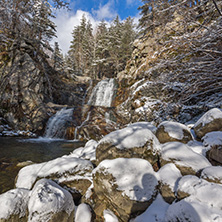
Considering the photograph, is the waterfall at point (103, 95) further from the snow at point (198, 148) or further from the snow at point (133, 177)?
the snow at point (133, 177)

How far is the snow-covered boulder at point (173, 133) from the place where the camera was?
9.93 ft

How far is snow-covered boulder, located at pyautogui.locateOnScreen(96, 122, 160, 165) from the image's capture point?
8.48ft

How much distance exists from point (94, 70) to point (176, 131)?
2627 centimetres

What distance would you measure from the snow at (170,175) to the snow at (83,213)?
1.34 m

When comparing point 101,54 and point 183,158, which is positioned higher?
point 101,54

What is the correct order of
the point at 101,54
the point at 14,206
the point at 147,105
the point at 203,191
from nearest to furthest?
1. the point at 203,191
2. the point at 14,206
3. the point at 147,105
4. the point at 101,54

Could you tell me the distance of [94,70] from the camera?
27156mm

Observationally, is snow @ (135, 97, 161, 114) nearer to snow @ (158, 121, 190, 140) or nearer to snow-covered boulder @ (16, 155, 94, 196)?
snow @ (158, 121, 190, 140)

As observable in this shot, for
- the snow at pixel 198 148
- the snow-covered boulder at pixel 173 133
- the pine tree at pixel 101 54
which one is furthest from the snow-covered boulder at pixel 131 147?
the pine tree at pixel 101 54

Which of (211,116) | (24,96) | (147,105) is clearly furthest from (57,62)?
(211,116)

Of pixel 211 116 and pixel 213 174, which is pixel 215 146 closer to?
pixel 213 174

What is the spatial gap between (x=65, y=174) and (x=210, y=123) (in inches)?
132

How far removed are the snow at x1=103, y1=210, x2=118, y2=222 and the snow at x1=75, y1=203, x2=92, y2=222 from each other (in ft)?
0.86

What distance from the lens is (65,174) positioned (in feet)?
8.78
